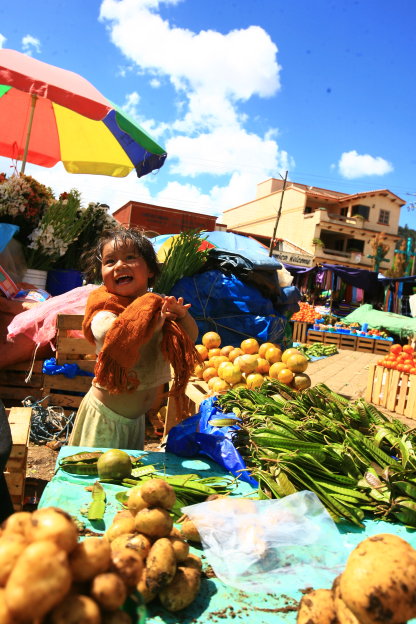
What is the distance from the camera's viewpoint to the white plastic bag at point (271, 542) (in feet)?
4.32

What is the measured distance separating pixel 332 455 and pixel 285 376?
2006 mm

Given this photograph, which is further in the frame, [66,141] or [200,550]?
[66,141]

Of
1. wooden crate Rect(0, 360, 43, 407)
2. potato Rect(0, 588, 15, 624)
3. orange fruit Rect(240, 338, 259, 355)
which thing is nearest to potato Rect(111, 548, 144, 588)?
potato Rect(0, 588, 15, 624)

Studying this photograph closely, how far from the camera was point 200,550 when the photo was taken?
4.75ft

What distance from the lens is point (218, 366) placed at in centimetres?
459

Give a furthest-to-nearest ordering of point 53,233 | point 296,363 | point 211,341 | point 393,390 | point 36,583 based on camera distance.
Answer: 1. point 393,390
2. point 53,233
3. point 211,341
4. point 296,363
5. point 36,583

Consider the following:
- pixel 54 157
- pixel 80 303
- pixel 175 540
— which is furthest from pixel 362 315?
pixel 175 540

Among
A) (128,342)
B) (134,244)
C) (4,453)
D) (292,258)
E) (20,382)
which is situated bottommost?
(20,382)

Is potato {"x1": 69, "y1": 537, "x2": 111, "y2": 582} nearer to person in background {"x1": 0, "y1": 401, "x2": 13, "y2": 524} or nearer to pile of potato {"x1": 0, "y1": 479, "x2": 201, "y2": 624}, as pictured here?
pile of potato {"x1": 0, "y1": 479, "x2": 201, "y2": 624}

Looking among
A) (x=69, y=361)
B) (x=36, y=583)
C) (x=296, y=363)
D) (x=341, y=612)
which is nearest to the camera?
(x=36, y=583)

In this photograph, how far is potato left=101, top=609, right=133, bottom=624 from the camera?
0.82m

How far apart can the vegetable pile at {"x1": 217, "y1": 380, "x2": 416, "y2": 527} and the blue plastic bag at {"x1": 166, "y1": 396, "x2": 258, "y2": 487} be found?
0.21 feet

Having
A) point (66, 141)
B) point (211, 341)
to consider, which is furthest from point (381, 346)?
point (66, 141)

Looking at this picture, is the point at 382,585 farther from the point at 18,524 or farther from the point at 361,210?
the point at 361,210
